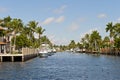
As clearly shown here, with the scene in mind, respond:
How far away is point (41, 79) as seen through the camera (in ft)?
174

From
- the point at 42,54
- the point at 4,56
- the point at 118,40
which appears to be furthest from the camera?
the point at 118,40

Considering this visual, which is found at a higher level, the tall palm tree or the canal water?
the tall palm tree

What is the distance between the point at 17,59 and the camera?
10644 cm

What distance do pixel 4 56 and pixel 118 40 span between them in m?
82.6

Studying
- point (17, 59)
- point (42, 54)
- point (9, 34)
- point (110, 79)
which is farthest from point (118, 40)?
point (110, 79)

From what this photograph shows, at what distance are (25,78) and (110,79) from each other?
13618mm

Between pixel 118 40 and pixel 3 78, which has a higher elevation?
pixel 118 40

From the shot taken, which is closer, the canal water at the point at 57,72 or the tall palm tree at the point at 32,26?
the canal water at the point at 57,72

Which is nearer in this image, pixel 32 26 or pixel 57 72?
pixel 57 72

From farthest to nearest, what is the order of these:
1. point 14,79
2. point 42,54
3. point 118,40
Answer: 1. point 118,40
2. point 42,54
3. point 14,79

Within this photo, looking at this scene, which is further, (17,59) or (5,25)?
(5,25)

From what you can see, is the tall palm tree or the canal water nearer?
the canal water

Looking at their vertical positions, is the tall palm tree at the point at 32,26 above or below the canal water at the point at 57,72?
above

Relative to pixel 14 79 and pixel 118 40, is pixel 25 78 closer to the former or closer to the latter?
pixel 14 79
